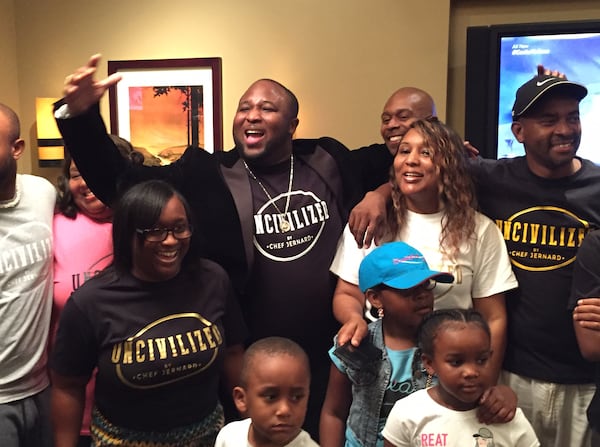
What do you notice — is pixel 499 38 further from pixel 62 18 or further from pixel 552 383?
pixel 62 18

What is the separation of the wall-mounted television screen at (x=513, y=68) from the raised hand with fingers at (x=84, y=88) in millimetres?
1928

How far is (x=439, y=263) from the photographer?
5.46 feet

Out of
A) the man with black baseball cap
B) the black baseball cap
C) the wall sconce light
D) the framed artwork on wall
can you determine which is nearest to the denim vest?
the man with black baseball cap

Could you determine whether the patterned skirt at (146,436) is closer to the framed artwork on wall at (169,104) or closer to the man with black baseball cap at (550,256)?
the man with black baseball cap at (550,256)

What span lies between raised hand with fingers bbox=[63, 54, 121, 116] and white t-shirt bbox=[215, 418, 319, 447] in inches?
37.0

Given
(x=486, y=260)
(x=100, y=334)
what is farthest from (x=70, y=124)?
(x=486, y=260)

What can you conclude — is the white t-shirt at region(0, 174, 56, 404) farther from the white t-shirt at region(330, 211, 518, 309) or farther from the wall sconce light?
the wall sconce light

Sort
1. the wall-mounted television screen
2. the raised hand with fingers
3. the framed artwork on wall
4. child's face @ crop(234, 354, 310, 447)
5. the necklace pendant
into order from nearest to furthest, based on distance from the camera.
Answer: child's face @ crop(234, 354, 310, 447), the raised hand with fingers, the necklace pendant, the wall-mounted television screen, the framed artwork on wall

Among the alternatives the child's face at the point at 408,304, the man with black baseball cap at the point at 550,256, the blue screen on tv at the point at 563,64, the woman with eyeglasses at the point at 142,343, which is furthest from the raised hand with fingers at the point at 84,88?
the blue screen on tv at the point at 563,64

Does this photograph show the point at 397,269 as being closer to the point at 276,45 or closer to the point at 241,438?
the point at 241,438

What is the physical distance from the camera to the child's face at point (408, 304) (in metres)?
1.51

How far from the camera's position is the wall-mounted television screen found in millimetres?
2855

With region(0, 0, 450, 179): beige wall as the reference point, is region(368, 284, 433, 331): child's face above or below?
below

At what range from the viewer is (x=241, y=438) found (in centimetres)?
137
